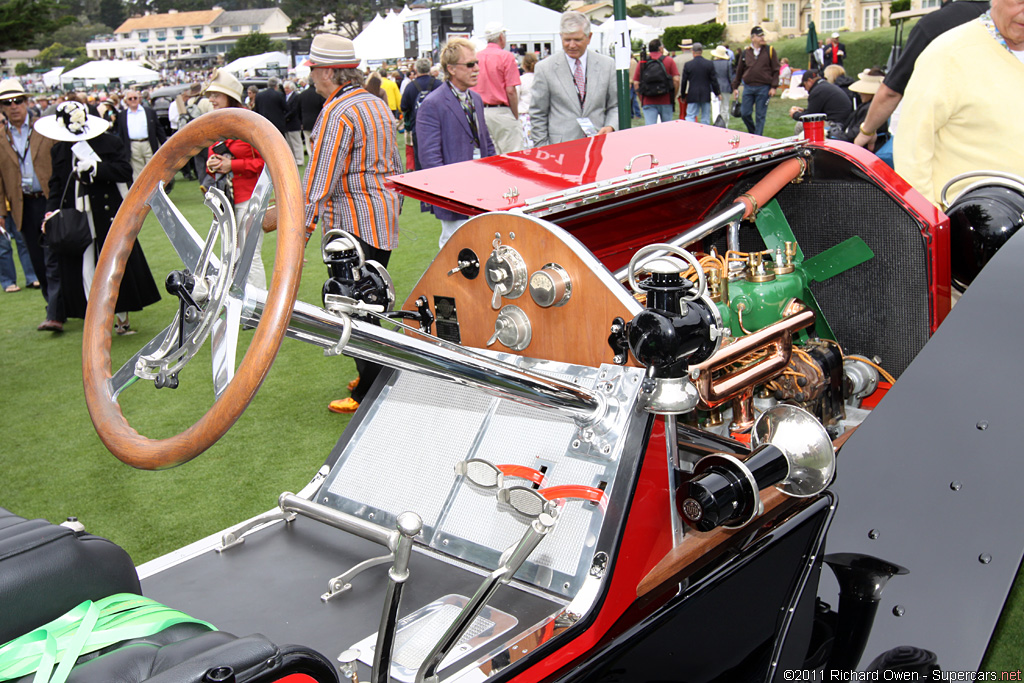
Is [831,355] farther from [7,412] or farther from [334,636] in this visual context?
[7,412]

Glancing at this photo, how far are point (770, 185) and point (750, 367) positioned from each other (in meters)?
0.96

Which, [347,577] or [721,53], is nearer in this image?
[347,577]

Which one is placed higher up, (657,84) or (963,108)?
(657,84)

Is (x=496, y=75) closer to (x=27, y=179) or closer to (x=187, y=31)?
(x=27, y=179)

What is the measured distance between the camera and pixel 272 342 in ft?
4.40

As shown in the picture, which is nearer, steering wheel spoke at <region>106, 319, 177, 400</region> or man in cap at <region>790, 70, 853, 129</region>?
steering wheel spoke at <region>106, 319, 177, 400</region>

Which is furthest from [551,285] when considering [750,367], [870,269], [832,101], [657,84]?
[657,84]

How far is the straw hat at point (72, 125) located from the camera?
6.36 m

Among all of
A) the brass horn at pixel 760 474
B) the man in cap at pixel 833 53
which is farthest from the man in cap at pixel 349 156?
the man in cap at pixel 833 53

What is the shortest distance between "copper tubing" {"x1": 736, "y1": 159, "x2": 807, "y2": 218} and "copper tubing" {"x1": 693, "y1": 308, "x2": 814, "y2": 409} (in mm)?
516

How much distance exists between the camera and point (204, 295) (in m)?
1.54

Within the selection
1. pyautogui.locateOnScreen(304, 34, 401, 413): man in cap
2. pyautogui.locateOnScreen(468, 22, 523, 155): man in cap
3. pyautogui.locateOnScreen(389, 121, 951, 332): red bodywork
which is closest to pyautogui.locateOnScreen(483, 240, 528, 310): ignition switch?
pyautogui.locateOnScreen(389, 121, 951, 332): red bodywork

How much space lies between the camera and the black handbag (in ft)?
21.0

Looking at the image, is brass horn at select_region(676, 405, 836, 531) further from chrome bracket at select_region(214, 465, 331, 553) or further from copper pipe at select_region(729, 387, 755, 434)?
chrome bracket at select_region(214, 465, 331, 553)
